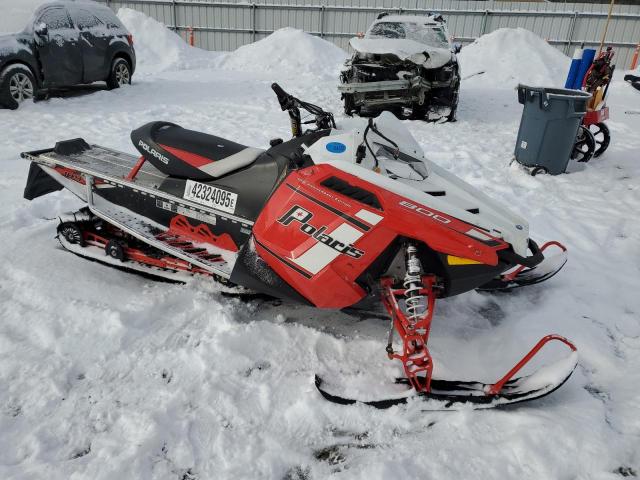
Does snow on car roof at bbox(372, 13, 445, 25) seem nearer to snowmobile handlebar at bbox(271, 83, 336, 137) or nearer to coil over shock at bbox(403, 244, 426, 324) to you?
snowmobile handlebar at bbox(271, 83, 336, 137)

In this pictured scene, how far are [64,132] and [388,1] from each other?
13.7m

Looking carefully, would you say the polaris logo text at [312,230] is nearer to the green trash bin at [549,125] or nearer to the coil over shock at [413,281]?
the coil over shock at [413,281]

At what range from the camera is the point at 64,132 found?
661cm

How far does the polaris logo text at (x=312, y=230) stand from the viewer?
2469 mm

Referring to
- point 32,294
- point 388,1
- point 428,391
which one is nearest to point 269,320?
point 428,391

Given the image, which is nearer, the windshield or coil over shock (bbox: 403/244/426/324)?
coil over shock (bbox: 403/244/426/324)

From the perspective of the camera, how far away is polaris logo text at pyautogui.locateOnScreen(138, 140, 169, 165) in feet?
10.3

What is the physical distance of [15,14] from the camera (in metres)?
7.77

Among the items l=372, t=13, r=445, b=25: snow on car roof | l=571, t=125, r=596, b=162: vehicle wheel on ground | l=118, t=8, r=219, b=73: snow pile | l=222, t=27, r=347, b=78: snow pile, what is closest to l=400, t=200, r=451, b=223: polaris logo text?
l=571, t=125, r=596, b=162: vehicle wheel on ground

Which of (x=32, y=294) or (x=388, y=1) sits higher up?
(x=388, y=1)

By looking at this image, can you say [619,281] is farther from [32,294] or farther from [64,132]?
[64,132]

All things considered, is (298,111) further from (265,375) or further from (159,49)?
(159,49)

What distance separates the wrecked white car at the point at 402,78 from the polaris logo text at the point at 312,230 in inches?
212

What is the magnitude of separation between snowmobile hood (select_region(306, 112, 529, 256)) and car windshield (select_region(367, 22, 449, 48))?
644cm
